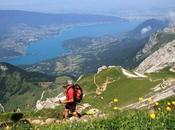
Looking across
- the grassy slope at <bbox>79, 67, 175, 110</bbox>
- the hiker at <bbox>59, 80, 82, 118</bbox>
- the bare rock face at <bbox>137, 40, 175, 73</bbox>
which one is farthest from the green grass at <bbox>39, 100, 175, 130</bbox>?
the bare rock face at <bbox>137, 40, 175, 73</bbox>

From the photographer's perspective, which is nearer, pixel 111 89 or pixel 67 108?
pixel 67 108

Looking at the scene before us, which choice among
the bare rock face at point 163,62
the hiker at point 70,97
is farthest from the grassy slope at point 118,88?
the hiker at point 70,97

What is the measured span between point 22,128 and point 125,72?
8287cm

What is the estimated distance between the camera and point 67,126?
15.0 metres

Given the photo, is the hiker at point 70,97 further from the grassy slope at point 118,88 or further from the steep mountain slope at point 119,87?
the grassy slope at point 118,88

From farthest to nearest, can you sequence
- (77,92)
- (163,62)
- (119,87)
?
(163,62) < (119,87) < (77,92)

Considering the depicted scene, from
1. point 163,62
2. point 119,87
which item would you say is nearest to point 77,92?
point 119,87

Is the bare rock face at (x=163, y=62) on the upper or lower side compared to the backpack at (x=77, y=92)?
lower

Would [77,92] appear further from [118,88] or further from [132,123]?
[118,88]

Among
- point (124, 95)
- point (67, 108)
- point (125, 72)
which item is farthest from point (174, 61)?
point (67, 108)

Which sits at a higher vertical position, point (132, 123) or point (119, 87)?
point (132, 123)

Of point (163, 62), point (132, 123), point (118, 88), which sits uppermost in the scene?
point (132, 123)

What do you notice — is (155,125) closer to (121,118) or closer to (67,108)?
(121,118)

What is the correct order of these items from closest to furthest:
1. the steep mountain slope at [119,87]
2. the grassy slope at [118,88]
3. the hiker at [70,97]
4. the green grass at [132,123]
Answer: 1. the green grass at [132,123]
2. the hiker at [70,97]
3. the steep mountain slope at [119,87]
4. the grassy slope at [118,88]
